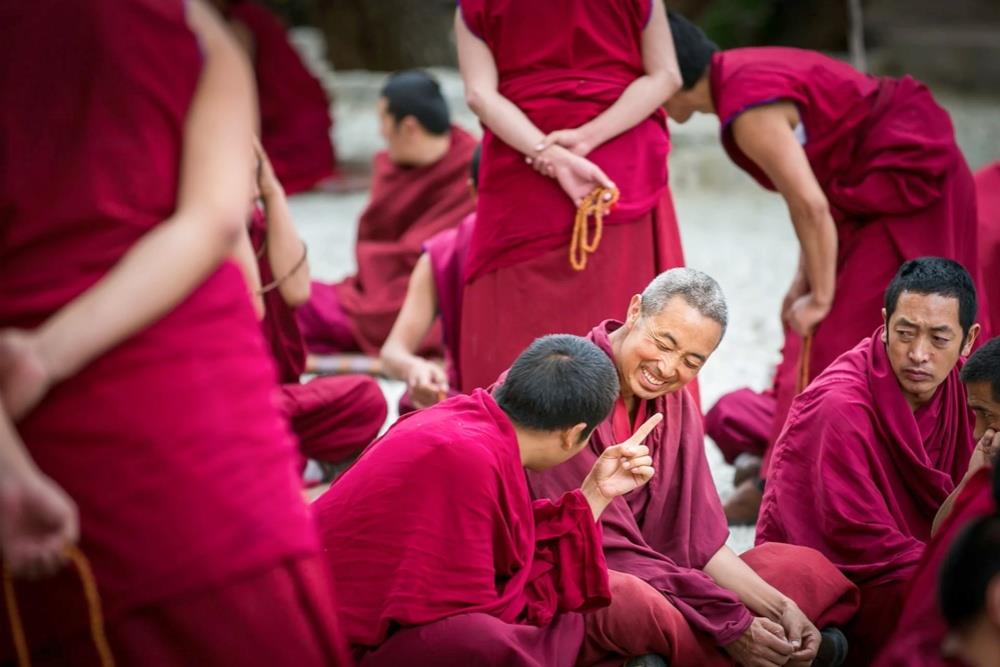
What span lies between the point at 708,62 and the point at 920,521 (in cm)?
138

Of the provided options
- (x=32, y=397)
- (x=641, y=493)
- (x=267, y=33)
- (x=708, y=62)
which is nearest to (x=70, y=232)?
(x=32, y=397)

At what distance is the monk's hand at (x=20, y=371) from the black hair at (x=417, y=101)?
3852 millimetres

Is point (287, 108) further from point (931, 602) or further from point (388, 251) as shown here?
point (931, 602)

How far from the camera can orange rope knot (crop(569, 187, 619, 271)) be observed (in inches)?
126

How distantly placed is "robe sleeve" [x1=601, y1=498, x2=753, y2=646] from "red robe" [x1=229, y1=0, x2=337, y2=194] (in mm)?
5306

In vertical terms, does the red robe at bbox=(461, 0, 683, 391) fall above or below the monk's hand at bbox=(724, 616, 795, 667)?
above

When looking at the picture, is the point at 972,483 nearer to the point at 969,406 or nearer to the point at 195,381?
the point at 969,406

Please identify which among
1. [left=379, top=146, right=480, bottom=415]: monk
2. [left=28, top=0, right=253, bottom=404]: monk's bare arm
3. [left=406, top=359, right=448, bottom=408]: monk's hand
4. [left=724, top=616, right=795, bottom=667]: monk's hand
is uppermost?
[left=28, top=0, right=253, bottom=404]: monk's bare arm

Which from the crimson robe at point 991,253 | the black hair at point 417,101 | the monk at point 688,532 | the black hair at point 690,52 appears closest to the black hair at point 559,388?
the monk at point 688,532

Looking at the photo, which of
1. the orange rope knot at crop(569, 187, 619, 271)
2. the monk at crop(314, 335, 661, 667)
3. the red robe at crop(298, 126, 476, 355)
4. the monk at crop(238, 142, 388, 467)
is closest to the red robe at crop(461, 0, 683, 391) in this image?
the orange rope knot at crop(569, 187, 619, 271)

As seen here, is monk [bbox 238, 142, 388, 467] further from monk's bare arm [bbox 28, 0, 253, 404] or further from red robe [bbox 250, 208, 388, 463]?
monk's bare arm [bbox 28, 0, 253, 404]

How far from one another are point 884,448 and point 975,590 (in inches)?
44.6

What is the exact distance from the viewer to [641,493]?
2754 mm

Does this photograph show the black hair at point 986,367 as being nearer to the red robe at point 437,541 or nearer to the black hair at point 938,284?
the black hair at point 938,284
